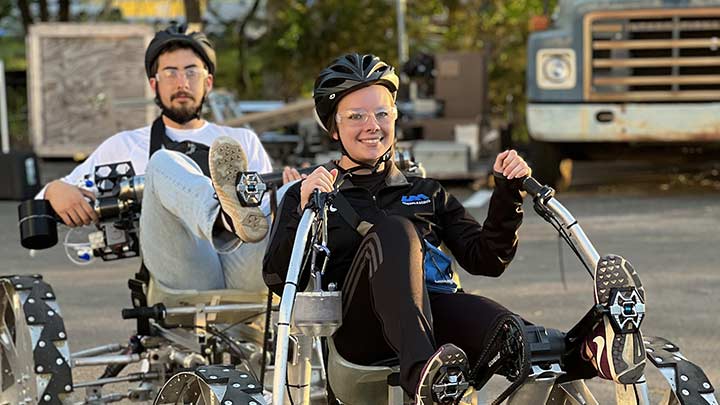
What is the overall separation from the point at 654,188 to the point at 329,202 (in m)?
10.4

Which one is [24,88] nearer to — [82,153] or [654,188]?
[82,153]

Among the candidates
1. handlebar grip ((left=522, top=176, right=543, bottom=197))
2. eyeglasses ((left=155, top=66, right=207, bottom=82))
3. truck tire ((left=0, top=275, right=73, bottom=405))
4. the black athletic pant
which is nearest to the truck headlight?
eyeglasses ((left=155, top=66, right=207, bottom=82))

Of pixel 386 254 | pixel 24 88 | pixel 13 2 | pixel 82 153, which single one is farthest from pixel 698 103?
pixel 13 2

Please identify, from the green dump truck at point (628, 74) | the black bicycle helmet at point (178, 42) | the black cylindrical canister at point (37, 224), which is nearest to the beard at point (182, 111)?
the black bicycle helmet at point (178, 42)

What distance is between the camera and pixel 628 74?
13578 millimetres

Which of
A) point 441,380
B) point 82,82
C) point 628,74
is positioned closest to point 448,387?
point 441,380

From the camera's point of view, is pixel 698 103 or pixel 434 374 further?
pixel 698 103

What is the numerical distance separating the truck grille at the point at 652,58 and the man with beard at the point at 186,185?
701cm

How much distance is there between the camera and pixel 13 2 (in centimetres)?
2506

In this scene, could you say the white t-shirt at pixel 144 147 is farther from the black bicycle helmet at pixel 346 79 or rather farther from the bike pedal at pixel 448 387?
the bike pedal at pixel 448 387

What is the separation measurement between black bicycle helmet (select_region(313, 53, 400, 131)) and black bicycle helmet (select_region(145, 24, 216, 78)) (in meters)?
1.73

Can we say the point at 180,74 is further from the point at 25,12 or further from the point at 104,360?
the point at 25,12

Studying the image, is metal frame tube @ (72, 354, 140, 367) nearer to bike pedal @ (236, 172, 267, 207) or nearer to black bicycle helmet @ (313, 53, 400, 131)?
bike pedal @ (236, 172, 267, 207)

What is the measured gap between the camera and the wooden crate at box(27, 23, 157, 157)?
61.9 ft
